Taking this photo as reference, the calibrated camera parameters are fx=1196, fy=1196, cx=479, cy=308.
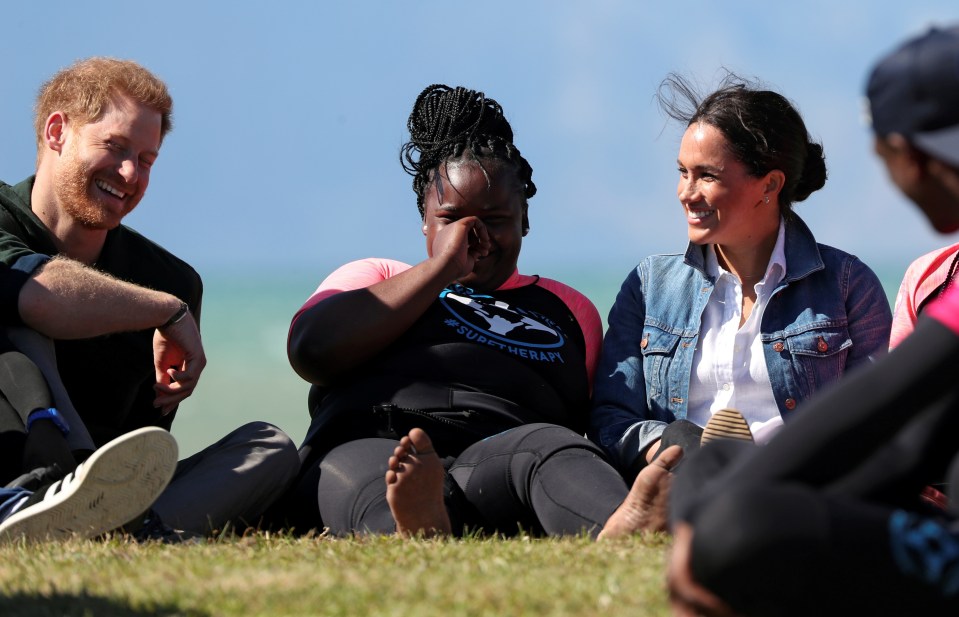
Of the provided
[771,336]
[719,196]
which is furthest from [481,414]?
[719,196]

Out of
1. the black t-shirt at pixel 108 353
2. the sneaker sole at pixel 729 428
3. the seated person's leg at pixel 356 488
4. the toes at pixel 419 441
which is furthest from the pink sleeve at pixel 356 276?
the sneaker sole at pixel 729 428

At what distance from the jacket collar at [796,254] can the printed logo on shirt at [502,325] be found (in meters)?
0.73

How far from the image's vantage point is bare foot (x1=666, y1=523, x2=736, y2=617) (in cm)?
217

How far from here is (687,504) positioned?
2.28 m

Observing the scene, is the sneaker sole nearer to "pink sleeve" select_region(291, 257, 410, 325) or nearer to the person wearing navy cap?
"pink sleeve" select_region(291, 257, 410, 325)

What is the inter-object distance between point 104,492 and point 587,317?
2.43 metres

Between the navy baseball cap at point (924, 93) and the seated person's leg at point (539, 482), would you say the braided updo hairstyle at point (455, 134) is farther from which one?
the navy baseball cap at point (924, 93)

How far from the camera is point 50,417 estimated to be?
4285 millimetres

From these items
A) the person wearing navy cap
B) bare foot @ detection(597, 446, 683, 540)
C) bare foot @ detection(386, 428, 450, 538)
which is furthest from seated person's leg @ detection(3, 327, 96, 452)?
the person wearing navy cap

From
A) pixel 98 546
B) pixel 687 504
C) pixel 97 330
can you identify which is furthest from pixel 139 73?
pixel 687 504

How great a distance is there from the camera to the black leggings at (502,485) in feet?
13.9

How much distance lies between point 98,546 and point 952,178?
2.79m

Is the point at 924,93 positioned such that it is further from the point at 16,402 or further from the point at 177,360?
the point at 177,360

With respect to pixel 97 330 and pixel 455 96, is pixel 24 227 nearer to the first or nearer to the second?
pixel 97 330
